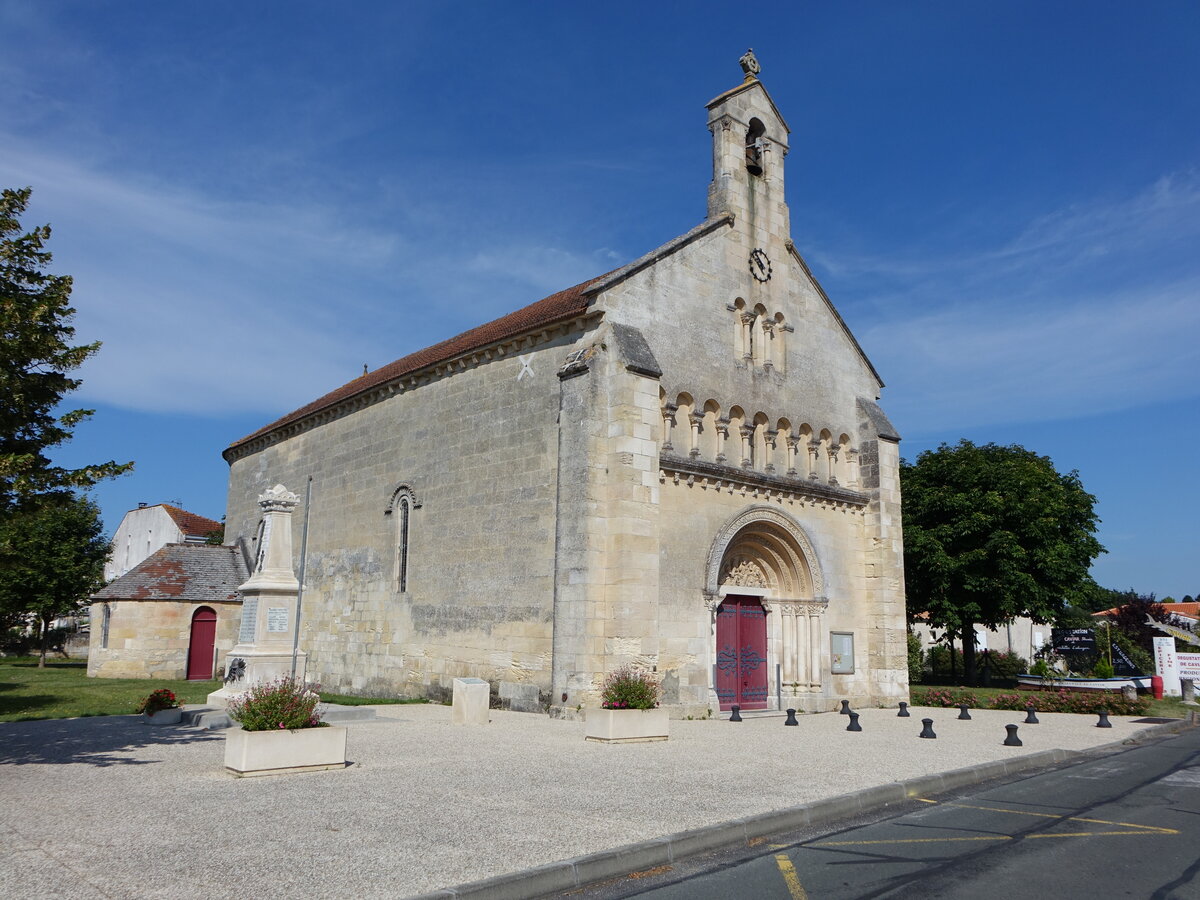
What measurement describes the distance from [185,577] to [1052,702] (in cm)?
2623

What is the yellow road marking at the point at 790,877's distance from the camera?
5.74 meters

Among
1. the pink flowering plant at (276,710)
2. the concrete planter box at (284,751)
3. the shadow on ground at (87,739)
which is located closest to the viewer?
the concrete planter box at (284,751)

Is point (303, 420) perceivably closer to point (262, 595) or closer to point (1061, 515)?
point (262, 595)

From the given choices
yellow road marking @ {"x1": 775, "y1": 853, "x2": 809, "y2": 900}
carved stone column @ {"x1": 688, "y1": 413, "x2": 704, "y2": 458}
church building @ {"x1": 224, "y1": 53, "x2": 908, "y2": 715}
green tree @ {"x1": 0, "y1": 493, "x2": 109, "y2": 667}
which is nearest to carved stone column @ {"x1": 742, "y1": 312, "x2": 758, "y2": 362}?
church building @ {"x1": 224, "y1": 53, "x2": 908, "y2": 715}

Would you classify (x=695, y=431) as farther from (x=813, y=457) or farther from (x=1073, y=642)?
(x=1073, y=642)

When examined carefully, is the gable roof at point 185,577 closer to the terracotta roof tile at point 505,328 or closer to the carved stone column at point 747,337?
the terracotta roof tile at point 505,328

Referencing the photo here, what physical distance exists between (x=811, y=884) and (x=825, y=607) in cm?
1453

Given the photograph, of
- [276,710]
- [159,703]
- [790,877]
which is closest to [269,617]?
[159,703]

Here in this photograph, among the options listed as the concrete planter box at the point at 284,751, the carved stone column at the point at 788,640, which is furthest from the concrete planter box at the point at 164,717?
the carved stone column at the point at 788,640

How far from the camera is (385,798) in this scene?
27.1 ft

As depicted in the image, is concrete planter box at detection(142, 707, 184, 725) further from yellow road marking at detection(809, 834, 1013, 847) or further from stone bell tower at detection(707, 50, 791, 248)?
stone bell tower at detection(707, 50, 791, 248)

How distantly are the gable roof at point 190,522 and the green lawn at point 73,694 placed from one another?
18.2m

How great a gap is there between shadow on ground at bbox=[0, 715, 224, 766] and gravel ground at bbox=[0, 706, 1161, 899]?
0.04 meters

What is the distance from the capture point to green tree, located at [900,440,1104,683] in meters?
28.1
